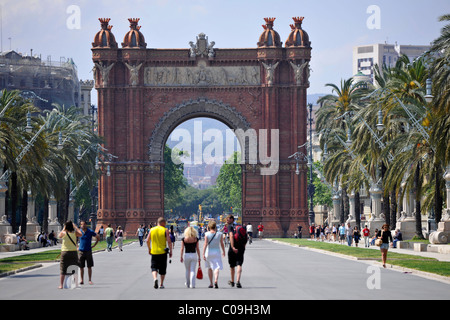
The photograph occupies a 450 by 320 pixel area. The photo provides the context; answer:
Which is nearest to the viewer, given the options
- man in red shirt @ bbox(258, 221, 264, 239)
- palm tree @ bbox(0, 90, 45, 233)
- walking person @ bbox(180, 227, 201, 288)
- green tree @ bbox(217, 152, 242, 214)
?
walking person @ bbox(180, 227, 201, 288)

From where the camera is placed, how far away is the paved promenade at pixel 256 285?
2269 cm

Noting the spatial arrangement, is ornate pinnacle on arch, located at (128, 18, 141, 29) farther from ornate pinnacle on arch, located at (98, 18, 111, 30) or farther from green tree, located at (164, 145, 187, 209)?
green tree, located at (164, 145, 187, 209)

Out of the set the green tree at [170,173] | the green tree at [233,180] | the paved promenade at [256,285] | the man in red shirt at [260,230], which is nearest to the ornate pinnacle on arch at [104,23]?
the man in red shirt at [260,230]

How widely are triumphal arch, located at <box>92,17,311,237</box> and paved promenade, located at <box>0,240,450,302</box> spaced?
168 ft

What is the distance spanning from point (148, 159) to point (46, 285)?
61.3m

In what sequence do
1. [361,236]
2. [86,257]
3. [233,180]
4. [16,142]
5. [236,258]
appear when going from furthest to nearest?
[233,180]
[361,236]
[16,142]
[86,257]
[236,258]

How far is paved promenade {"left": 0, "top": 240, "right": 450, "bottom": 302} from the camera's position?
893 inches

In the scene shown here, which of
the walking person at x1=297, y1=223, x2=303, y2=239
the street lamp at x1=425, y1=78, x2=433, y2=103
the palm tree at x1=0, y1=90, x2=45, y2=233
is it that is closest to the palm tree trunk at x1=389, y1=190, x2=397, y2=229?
the street lamp at x1=425, y1=78, x2=433, y2=103

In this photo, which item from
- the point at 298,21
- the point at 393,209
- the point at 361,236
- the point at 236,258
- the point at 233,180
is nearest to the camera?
the point at 236,258

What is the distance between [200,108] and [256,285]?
6276cm

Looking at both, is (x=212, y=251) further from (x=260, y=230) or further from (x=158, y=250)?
(x=260, y=230)

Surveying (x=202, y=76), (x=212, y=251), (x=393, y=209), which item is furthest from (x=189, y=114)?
(x=212, y=251)

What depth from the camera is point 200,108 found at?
88312 mm
